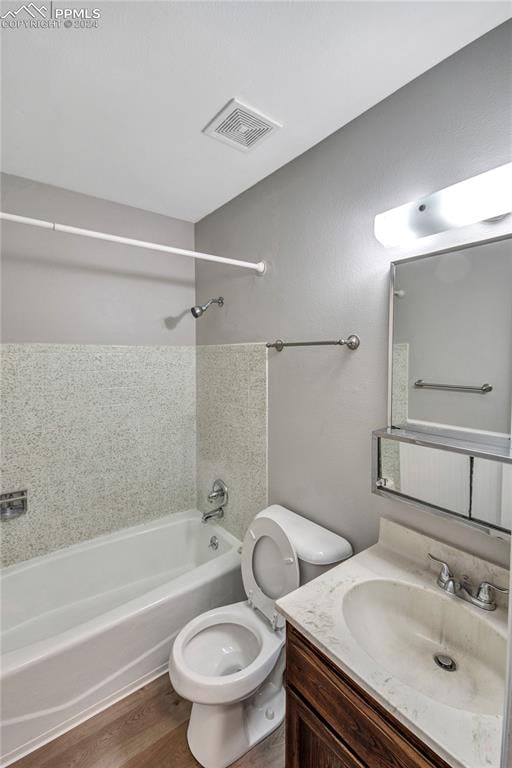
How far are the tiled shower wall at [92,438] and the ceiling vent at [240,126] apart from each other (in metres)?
1.31

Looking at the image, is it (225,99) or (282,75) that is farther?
(225,99)

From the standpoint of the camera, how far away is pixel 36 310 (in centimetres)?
193

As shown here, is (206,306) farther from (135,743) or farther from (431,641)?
(135,743)

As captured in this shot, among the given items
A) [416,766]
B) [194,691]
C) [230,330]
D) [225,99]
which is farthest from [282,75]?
[194,691]

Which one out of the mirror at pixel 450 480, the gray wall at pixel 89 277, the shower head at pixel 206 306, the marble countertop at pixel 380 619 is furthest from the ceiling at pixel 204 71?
the marble countertop at pixel 380 619

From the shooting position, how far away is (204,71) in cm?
115

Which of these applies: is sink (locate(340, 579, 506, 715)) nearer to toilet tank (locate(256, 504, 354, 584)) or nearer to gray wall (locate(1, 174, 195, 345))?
toilet tank (locate(256, 504, 354, 584))

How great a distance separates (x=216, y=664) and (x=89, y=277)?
2128 millimetres

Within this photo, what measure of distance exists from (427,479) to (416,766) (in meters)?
0.70

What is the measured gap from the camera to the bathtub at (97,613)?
1.39 metres

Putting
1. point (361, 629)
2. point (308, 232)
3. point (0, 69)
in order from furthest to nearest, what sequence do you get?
point (308, 232) < point (0, 69) < point (361, 629)

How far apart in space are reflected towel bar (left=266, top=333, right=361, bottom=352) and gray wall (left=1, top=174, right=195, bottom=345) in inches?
37.2

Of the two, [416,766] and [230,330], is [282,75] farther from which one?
[416,766]

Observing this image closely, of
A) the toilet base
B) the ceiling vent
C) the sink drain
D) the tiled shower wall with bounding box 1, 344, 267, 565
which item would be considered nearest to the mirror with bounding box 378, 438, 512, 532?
the sink drain
